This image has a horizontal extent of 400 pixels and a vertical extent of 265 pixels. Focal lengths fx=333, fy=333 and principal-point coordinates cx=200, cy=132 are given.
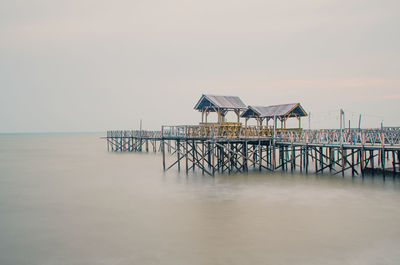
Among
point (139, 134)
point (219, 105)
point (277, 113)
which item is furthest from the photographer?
point (139, 134)

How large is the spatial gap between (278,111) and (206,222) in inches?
792

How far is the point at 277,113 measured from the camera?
3294cm

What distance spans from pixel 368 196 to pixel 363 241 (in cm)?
791

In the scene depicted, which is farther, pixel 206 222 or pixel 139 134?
pixel 139 134

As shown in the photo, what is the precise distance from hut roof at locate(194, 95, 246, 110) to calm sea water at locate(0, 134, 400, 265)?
654 centimetres

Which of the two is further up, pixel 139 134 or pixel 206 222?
pixel 139 134

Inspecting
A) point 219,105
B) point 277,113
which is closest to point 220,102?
point 219,105

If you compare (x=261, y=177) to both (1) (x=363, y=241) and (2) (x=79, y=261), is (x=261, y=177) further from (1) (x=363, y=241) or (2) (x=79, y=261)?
(2) (x=79, y=261)

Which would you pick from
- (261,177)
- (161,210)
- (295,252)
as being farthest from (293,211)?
(261,177)

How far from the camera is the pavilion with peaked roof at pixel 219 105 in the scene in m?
29.2

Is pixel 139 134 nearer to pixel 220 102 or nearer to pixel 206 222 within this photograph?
pixel 220 102

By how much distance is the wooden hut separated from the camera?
3228 cm

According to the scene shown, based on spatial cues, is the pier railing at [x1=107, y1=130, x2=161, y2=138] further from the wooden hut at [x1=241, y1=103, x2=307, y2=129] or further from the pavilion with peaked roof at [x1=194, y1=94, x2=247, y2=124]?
the pavilion with peaked roof at [x1=194, y1=94, x2=247, y2=124]

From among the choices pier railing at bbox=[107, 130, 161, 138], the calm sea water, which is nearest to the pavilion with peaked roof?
the calm sea water
